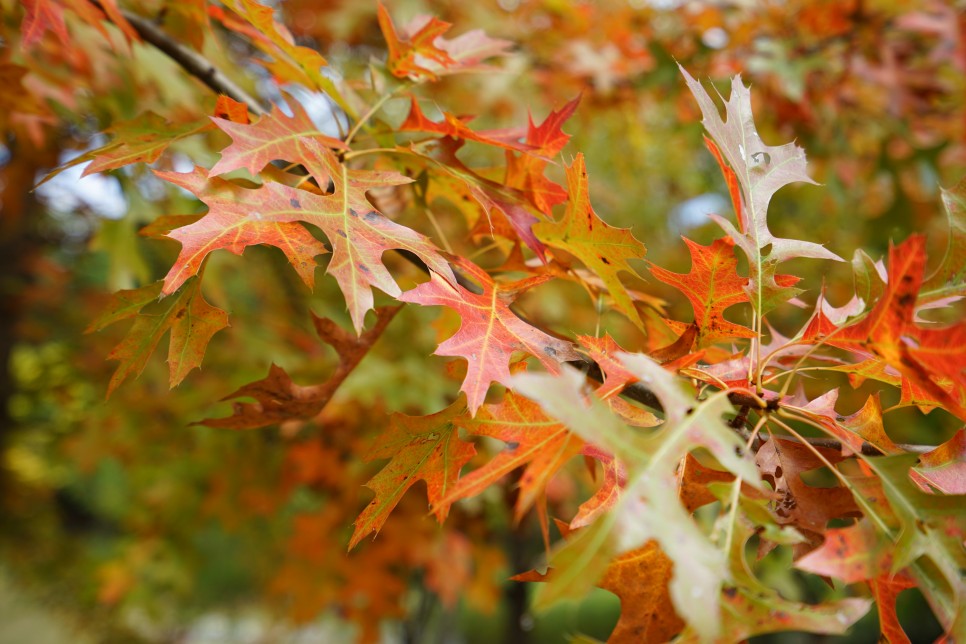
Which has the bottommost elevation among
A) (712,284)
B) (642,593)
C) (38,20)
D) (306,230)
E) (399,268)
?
(399,268)

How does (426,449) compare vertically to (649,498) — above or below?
below

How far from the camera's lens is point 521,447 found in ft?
1.88

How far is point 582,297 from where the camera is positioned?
3.01 m

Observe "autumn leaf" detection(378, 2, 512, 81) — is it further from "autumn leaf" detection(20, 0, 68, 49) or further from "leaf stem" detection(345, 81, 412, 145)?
"autumn leaf" detection(20, 0, 68, 49)

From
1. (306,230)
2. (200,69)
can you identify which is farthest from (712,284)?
(200,69)

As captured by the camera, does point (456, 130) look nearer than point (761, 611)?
No

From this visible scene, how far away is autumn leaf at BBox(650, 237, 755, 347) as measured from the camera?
0.73 metres

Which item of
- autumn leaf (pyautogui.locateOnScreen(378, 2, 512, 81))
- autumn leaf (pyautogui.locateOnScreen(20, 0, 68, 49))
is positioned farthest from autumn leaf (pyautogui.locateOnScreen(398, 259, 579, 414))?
autumn leaf (pyautogui.locateOnScreen(20, 0, 68, 49))

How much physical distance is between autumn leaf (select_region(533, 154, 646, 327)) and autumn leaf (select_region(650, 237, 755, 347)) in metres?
0.04

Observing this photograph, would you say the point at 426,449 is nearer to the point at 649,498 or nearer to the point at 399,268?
the point at 649,498

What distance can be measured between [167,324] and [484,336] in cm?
33

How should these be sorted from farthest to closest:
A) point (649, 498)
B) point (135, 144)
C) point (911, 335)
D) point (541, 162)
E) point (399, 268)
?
1. point (399, 268)
2. point (541, 162)
3. point (135, 144)
4. point (911, 335)
5. point (649, 498)

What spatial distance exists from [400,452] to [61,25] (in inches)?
28.8

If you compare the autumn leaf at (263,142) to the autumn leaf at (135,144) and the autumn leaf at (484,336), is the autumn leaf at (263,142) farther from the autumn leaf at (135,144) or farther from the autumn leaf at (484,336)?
the autumn leaf at (484,336)
